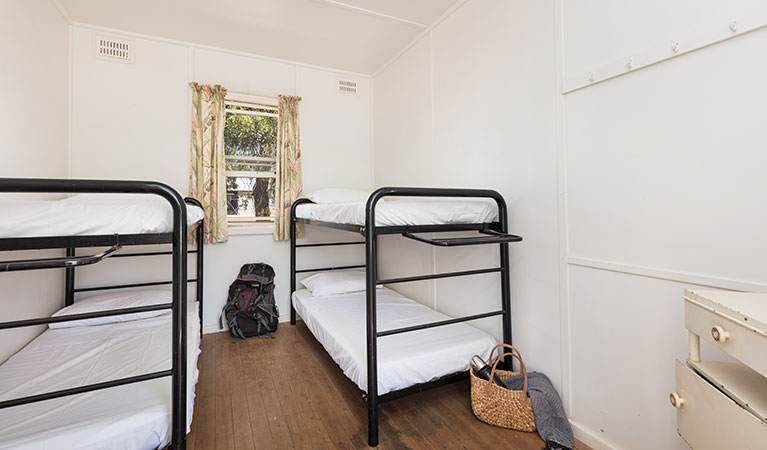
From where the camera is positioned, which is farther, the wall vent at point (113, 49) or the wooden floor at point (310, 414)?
the wall vent at point (113, 49)

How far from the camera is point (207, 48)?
3.04 m

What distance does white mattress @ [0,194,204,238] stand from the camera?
43.9 inches

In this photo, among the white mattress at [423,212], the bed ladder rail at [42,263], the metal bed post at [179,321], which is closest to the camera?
the bed ladder rail at [42,263]

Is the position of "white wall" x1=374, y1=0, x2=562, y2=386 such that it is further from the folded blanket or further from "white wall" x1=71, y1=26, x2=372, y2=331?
"white wall" x1=71, y1=26, x2=372, y2=331

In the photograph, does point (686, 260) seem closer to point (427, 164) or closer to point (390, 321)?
point (390, 321)

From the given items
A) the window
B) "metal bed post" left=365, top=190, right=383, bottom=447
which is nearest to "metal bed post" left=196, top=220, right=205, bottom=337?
the window

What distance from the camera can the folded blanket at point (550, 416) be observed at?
59.3 inches

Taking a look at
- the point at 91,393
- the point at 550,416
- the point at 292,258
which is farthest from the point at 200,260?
the point at 550,416

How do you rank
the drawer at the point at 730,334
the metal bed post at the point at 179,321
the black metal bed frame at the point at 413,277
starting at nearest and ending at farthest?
the drawer at the point at 730,334
the metal bed post at the point at 179,321
the black metal bed frame at the point at 413,277

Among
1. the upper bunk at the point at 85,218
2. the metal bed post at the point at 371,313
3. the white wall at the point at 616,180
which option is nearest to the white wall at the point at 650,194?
the white wall at the point at 616,180

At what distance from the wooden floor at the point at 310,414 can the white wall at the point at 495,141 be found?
1.75 feet

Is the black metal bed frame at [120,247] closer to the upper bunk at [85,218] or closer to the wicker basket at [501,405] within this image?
the upper bunk at [85,218]

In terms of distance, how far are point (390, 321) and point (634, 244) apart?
1468 millimetres

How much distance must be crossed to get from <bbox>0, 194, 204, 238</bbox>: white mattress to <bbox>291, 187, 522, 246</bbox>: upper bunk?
0.89 metres
